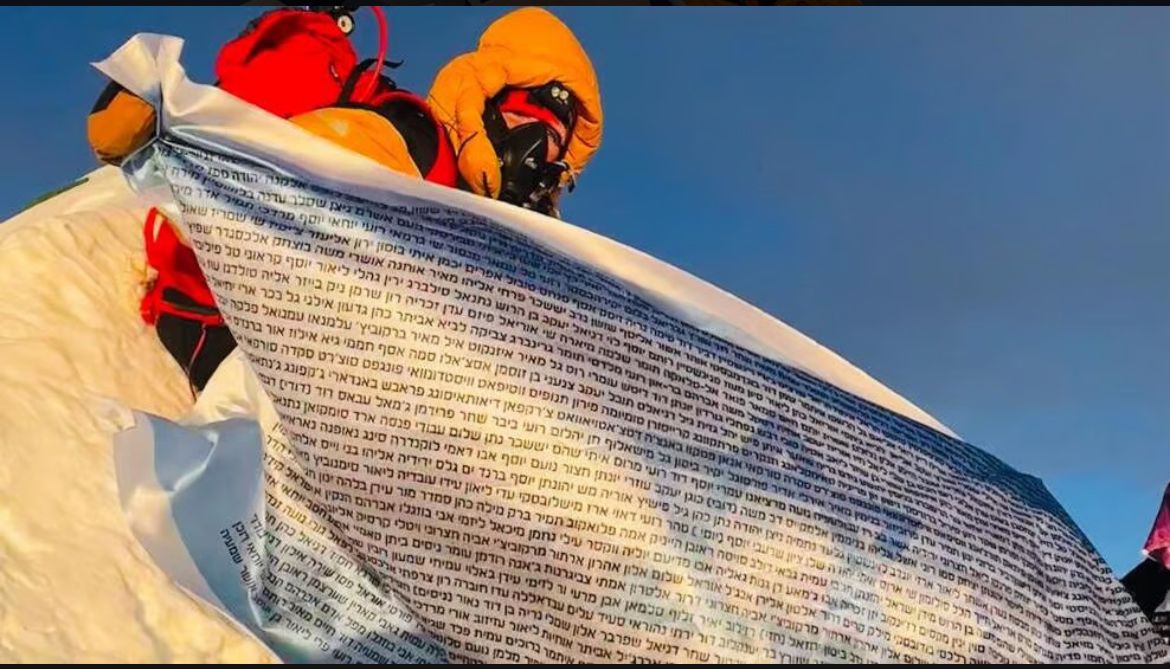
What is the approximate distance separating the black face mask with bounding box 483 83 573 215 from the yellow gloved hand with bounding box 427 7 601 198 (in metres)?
0.04

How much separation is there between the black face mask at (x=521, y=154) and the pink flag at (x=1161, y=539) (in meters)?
1.52

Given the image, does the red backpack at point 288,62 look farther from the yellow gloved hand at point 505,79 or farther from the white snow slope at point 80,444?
the white snow slope at point 80,444

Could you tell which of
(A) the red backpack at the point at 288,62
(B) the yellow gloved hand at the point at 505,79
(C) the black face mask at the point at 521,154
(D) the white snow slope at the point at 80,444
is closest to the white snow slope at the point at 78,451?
(D) the white snow slope at the point at 80,444

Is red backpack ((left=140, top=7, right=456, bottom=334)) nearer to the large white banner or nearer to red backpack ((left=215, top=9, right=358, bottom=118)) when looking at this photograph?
red backpack ((left=215, top=9, right=358, bottom=118))

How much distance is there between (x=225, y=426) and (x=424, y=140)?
62cm

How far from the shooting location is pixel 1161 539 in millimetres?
2883

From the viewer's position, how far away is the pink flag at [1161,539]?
287cm

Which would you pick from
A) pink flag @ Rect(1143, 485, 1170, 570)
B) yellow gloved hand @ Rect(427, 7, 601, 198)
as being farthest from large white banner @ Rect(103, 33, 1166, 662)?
pink flag @ Rect(1143, 485, 1170, 570)

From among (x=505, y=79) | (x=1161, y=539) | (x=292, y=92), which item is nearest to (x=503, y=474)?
(x=292, y=92)

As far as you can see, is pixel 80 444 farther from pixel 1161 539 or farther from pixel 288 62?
pixel 1161 539

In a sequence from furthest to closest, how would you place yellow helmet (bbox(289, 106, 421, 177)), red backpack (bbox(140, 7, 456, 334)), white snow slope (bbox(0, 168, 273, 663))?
red backpack (bbox(140, 7, 456, 334)) → yellow helmet (bbox(289, 106, 421, 177)) → white snow slope (bbox(0, 168, 273, 663))

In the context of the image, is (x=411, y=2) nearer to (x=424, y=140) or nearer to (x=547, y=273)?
(x=424, y=140)

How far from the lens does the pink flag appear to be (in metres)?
2.87

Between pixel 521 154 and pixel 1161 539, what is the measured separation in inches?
63.9
